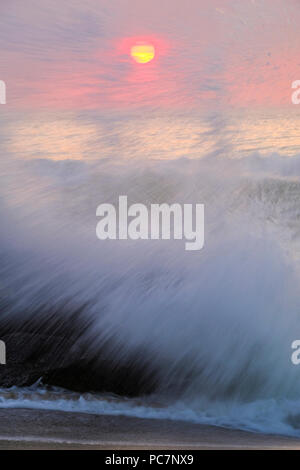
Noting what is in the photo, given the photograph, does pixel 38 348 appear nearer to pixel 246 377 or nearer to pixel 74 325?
pixel 74 325

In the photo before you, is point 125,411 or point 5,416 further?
point 125,411

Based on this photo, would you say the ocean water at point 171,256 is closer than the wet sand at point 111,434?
No

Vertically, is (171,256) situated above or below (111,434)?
above

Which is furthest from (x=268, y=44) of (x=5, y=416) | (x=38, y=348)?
(x=5, y=416)

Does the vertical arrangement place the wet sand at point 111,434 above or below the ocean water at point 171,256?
below

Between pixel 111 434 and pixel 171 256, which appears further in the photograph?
pixel 171 256
